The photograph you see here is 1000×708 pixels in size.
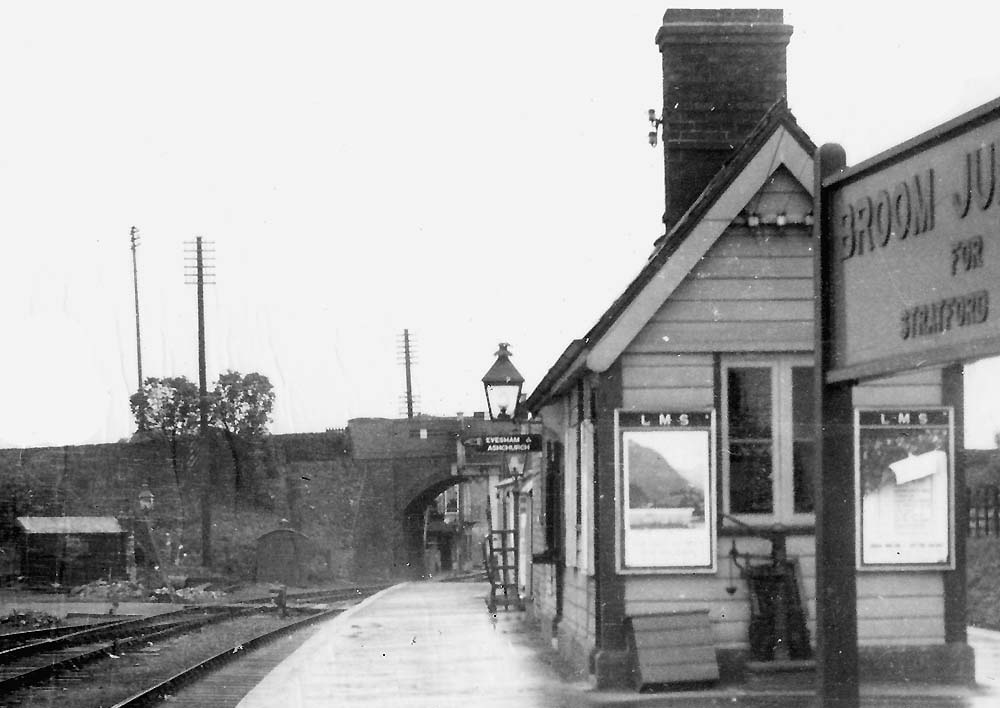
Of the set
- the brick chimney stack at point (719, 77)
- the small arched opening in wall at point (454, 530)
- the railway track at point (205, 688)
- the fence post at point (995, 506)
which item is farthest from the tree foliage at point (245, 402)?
the brick chimney stack at point (719, 77)

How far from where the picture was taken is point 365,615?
21.7 m

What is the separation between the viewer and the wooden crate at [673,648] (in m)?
9.92

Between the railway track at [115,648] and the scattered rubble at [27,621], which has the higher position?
the railway track at [115,648]

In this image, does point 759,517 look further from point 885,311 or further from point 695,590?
point 885,311

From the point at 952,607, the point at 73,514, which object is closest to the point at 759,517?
the point at 952,607

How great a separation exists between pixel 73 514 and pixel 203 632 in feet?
101

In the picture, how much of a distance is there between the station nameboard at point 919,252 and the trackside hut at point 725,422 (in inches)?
207

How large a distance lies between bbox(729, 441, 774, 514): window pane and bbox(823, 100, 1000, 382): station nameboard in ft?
18.1

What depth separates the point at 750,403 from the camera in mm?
10539

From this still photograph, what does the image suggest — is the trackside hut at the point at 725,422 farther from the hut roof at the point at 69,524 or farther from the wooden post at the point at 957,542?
the hut roof at the point at 69,524

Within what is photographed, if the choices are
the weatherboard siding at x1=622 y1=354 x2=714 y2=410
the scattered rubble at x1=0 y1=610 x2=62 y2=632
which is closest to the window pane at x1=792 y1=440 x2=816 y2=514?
the weatherboard siding at x1=622 y1=354 x2=714 y2=410

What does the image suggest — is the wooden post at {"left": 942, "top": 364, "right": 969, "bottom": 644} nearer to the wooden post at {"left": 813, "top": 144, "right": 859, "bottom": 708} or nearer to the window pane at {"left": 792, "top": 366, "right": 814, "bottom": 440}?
the window pane at {"left": 792, "top": 366, "right": 814, "bottom": 440}

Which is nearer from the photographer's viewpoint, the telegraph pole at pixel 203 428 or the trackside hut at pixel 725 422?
the trackside hut at pixel 725 422

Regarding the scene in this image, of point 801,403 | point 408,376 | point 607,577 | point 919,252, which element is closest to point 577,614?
point 607,577
